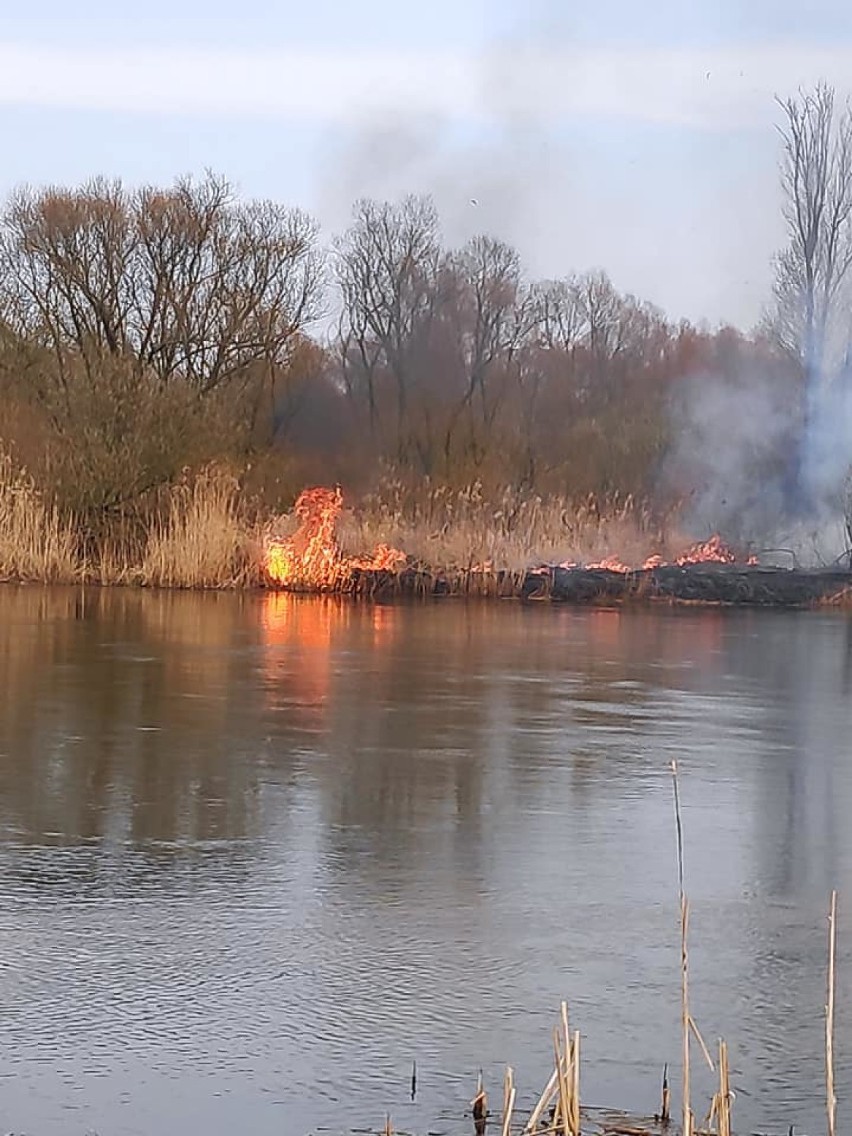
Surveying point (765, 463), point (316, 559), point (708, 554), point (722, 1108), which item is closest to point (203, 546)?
point (316, 559)

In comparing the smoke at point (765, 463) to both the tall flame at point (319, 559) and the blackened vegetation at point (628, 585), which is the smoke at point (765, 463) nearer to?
the blackened vegetation at point (628, 585)

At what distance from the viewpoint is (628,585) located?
76.8ft

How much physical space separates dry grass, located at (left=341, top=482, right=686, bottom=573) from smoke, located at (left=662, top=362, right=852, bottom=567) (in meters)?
2.96

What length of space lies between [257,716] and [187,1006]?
233 inches

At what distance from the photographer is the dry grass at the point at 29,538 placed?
2372 centimetres

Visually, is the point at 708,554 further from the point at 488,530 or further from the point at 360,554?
the point at 360,554

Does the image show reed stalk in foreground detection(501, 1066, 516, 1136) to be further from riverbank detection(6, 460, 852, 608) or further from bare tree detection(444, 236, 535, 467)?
bare tree detection(444, 236, 535, 467)

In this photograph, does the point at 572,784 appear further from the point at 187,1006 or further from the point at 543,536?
the point at 543,536

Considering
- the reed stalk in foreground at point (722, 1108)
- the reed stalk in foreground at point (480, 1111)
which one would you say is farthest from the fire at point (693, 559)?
the reed stalk in foreground at point (722, 1108)

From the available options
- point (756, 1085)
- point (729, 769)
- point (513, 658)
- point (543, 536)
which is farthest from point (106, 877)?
point (543, 536)

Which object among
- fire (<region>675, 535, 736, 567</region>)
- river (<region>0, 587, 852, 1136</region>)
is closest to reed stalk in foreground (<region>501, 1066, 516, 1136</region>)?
river (<region>0, 587, 852, 1136</region>)

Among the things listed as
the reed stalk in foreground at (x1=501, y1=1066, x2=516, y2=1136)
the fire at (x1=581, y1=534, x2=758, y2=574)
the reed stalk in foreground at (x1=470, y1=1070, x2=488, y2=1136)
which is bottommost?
the reed stalk in foreground at (x1=470, y1=1070, x2=488, y2=1136)

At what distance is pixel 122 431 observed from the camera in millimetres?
25312

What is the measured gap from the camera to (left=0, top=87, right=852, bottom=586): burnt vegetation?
25547mm
